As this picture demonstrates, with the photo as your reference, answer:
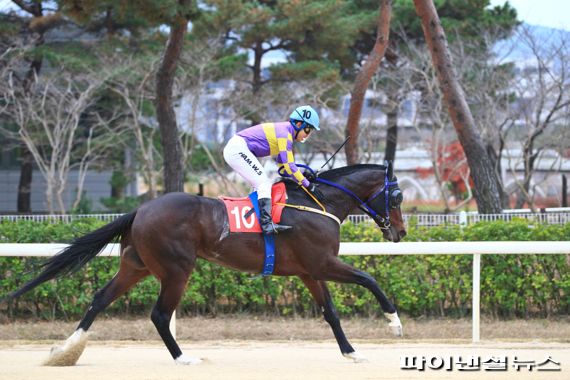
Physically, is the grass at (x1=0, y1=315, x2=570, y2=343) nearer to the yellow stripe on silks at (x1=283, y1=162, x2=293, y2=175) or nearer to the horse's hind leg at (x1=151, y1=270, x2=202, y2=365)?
the horse's hind leg at (x1=151, y1=270, x2=202, y2=365)

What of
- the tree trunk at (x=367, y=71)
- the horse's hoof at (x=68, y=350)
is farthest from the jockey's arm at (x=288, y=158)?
the tree trunk at (x=367, y=71)

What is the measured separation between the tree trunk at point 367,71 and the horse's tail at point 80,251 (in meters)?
8.10

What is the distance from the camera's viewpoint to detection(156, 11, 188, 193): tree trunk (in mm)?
13289

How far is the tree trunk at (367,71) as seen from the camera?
13953 mm

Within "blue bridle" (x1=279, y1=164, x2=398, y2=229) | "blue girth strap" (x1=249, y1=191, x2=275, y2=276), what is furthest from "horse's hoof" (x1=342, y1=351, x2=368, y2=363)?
"blue bridle" (x1=279, y1=164, x2=398, y2=229)

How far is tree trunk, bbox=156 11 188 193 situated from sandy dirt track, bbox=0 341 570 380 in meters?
6.44

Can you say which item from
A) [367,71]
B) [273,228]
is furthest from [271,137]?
[367,71]

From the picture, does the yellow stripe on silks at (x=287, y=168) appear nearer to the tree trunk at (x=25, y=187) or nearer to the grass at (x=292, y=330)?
the grass at (x=292, y=330)

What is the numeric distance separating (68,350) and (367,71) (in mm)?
9194

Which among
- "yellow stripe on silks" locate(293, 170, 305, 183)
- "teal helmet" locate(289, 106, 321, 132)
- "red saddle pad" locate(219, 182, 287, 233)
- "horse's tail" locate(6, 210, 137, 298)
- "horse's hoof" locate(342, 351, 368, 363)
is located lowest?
"horse's hoof" locate(342, 351, 368, 363)

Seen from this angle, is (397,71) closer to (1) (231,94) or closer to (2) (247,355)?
(1) (231,94)

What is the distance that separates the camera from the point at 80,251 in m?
6.74

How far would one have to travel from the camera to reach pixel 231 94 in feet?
76.5

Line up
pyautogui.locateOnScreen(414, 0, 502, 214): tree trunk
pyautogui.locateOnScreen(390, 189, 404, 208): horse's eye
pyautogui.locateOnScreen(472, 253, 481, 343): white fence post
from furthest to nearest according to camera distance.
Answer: pyautogui.locateOnScreen(414, 0, 502, 214): tree trunk → pyautogui.locateOnScreen(472, 253, 481, 343): white fence post → pyautogui.locateOnScreen(390, 189, 404, 208): horse's eye
